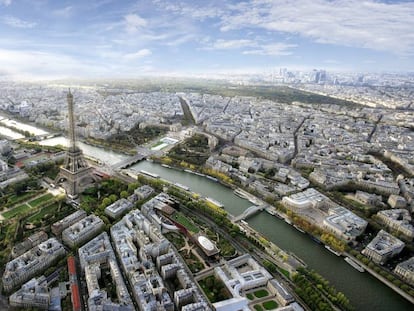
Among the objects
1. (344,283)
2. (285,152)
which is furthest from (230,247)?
(285,152)

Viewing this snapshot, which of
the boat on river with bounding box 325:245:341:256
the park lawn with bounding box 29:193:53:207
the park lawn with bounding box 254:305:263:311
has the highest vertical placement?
the park lawn with bounding box 29:193:53:207

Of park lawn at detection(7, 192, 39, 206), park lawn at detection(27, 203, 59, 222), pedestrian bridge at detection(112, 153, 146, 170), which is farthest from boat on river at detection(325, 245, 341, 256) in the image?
park lawn at detection(7, 192, 39, 206)

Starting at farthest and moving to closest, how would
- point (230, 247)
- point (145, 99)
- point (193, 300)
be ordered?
point (145, 99) < point (230, 247) < point (193, 300)

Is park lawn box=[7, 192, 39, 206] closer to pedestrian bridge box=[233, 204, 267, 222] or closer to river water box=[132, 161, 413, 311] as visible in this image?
river water box=[132, 161, 413, 311]

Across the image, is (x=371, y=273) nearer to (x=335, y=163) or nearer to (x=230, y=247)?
(x=230, y=247)

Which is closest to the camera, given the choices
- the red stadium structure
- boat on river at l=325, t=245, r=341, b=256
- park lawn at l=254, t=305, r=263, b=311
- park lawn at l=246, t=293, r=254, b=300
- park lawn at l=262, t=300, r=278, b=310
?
the red stadium structure

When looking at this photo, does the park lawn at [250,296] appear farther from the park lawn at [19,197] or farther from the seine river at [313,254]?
the park lawn at [19,197]
